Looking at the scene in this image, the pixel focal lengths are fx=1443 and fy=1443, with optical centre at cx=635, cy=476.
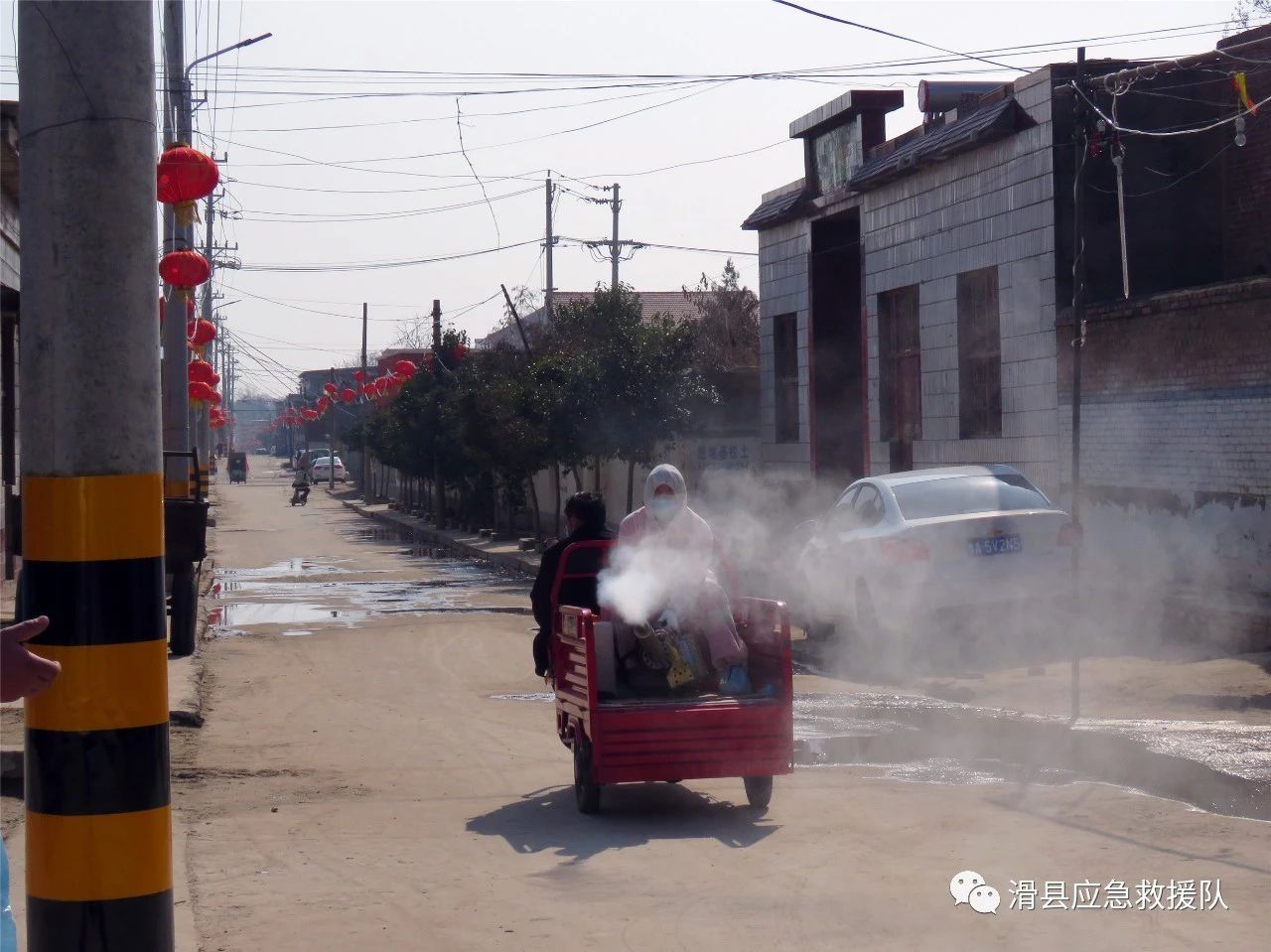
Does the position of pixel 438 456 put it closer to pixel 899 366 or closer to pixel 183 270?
pixel 899 366

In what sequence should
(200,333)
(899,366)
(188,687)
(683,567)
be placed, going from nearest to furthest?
1. (683,567)
2. (188,687)
3. (200,333)
4. (899,366)

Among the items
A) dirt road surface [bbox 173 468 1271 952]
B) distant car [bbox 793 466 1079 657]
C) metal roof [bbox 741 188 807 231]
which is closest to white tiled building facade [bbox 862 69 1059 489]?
metal roof [bbox 741 188 807 231]

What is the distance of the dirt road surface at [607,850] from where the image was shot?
5.60 metres

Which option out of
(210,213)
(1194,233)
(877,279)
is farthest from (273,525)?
(1194,233)

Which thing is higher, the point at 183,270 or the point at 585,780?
the point at 183,270

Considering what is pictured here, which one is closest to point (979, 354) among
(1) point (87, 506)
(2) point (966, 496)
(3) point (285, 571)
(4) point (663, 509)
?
(2) point (966, 496)

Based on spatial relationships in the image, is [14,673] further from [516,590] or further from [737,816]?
[516,590]

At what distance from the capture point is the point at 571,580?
27.5 feet

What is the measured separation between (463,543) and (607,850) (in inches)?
1108

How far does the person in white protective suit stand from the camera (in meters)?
7.96

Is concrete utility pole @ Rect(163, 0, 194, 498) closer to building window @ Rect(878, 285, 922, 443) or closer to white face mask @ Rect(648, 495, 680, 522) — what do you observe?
building window @ Rect(878, 285, 922, 443)

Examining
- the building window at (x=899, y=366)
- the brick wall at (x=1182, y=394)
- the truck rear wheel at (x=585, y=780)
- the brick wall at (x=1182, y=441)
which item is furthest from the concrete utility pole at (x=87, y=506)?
the building window at (x=899, y=366)

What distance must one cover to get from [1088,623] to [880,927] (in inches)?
359

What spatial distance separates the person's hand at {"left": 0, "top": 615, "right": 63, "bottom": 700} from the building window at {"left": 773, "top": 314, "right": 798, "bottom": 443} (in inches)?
949
